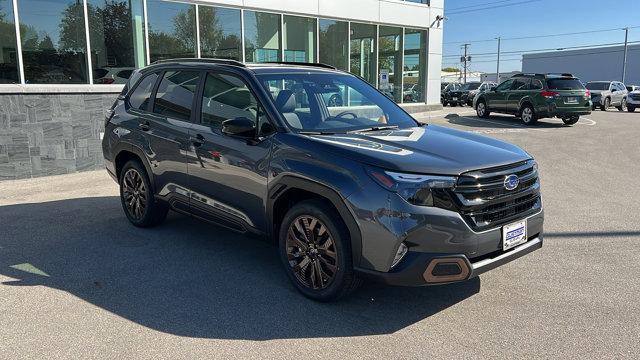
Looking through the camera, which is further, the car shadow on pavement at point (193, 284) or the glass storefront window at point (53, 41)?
the glass storefront window at point (53, 41)

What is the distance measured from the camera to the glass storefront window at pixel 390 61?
1859 centimetres

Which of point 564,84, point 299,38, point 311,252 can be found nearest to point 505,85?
point 564,84

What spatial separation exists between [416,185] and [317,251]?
0.96m

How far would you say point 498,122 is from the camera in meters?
19.6

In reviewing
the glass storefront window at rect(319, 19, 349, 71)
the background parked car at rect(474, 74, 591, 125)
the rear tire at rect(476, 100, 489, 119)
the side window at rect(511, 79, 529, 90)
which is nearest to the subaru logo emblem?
the glass storefront window at rect(319, 19, 349, 71)

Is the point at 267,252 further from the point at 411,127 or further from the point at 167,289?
the point at 411,127

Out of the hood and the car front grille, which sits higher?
the hood

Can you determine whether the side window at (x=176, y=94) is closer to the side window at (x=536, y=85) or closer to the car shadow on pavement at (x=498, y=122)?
the car shadow on pavement at (x=498, y=122)

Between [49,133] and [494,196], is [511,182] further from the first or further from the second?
[49,133]

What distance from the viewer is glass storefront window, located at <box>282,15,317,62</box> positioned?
15484mm

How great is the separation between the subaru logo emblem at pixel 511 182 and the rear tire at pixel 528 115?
16.2 metres

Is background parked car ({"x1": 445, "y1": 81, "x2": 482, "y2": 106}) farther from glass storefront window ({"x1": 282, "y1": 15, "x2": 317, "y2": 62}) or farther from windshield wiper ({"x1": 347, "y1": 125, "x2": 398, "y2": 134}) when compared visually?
windshield wiper ({"x1": 347, "y1": 125, "x2": 398, "y2": 134})

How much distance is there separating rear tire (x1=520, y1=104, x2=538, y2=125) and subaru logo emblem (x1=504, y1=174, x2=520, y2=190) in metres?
16.2

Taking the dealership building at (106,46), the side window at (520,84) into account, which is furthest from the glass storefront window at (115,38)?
the side window at (520,84)
